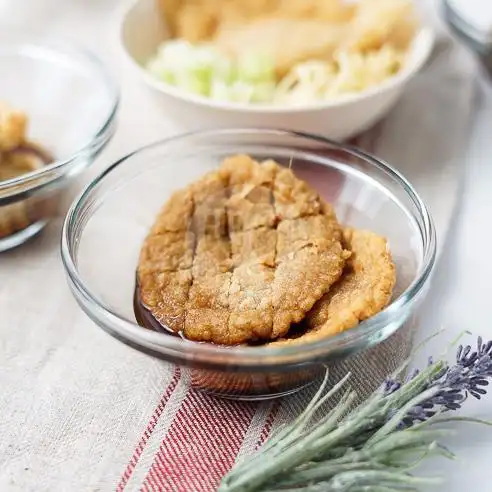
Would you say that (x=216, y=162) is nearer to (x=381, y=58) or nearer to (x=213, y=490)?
(x=381, y=58)

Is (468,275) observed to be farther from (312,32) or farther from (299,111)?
(312,32)

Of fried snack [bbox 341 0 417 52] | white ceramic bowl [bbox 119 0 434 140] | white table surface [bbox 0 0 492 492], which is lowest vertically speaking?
white table surface [bbox 0 0 492 492]

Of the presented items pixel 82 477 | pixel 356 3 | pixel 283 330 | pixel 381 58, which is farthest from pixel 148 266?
pixel 356 3

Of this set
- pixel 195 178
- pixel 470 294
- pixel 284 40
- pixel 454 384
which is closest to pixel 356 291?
pixel 454 384

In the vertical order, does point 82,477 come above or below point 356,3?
below

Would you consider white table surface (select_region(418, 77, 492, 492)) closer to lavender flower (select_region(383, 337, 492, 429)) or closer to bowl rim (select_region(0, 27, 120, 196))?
lavender flower (select_region(383, 337, 492, 429))

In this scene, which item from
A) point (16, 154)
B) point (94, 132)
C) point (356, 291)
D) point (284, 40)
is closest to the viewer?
point (356, 291)

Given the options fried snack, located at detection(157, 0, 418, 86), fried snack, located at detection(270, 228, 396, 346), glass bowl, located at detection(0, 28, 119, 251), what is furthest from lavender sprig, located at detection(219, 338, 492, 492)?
fried snack, located at detection(157, 0, 418, 86)
